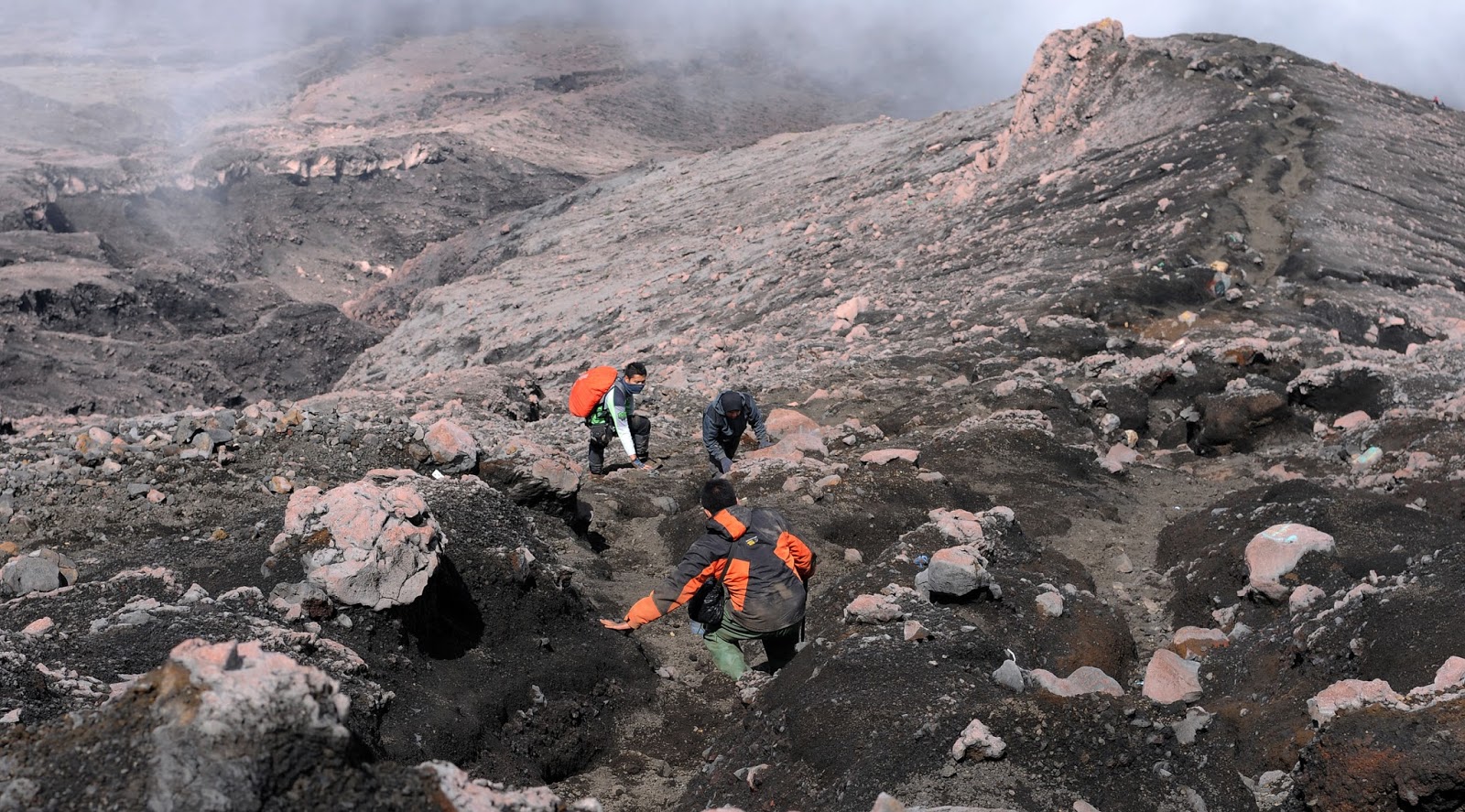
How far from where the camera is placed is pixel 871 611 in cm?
552

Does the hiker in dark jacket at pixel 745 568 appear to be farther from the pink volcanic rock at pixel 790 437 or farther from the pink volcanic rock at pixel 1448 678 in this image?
the pink volcanic rock at pixel 790 437

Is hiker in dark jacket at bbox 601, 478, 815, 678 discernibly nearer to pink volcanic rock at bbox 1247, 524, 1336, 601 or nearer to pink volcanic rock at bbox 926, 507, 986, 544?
pink volcanic rock at bbox 926, 507, 986, 544

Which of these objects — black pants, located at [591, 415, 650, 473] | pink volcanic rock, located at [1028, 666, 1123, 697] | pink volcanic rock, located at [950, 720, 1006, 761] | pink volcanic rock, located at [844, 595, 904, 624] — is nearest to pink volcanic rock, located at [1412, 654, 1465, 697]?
pink volcanic rock, located at [1028, 666, 1123, 697]

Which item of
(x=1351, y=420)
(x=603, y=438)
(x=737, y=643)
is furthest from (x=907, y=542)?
(x=1351, y=420)

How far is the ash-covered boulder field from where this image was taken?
396 cm

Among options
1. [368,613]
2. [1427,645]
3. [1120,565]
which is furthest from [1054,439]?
[368,613]

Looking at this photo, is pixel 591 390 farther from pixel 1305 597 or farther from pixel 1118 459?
pixel 1305 597

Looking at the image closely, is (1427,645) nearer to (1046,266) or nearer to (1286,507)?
(1286,507)

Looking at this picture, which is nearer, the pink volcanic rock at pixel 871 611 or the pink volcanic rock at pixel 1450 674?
the pink volcanic rock at pixel 1450 674

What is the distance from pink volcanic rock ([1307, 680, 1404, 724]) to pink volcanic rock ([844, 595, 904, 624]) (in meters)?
1.90

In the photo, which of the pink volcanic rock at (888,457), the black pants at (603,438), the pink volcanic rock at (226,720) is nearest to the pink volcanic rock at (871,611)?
the pink volcanic rock at (226,720)

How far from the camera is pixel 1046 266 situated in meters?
16.1

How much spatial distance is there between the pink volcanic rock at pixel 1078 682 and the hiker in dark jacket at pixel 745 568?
3.78 ft

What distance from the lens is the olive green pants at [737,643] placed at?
5.29 metres
